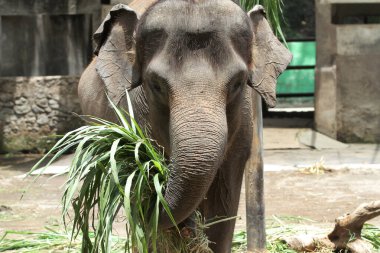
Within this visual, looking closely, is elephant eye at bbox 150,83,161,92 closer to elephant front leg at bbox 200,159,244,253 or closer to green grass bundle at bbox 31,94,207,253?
green grass bundle at bbox 31,94,207,253

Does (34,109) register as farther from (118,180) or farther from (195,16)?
(118,180)

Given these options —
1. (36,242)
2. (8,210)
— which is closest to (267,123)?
(8,210)

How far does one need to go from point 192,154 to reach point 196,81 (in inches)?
17.6

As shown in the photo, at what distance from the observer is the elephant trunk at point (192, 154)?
13.4 feet

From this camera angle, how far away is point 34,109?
1267 cm

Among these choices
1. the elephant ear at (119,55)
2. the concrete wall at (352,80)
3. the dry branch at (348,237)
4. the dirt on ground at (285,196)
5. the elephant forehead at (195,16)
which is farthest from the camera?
the concrete wall at (352,80)

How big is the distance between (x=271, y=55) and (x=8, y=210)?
13.8 ft

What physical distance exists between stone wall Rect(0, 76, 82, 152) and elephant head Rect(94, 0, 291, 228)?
24.3 feet

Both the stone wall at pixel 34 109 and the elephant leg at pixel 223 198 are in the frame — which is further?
the stone wall at pixel 34 109

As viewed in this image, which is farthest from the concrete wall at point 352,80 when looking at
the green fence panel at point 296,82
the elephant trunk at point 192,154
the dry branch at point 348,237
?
the elephant trunk at point 192,154

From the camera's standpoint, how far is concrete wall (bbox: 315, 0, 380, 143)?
42.2 feet

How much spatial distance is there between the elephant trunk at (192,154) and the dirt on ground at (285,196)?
11.1 ft

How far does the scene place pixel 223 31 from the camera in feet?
15.0

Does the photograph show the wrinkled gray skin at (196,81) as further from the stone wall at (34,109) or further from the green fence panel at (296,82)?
the green fence panel at (296,82)
